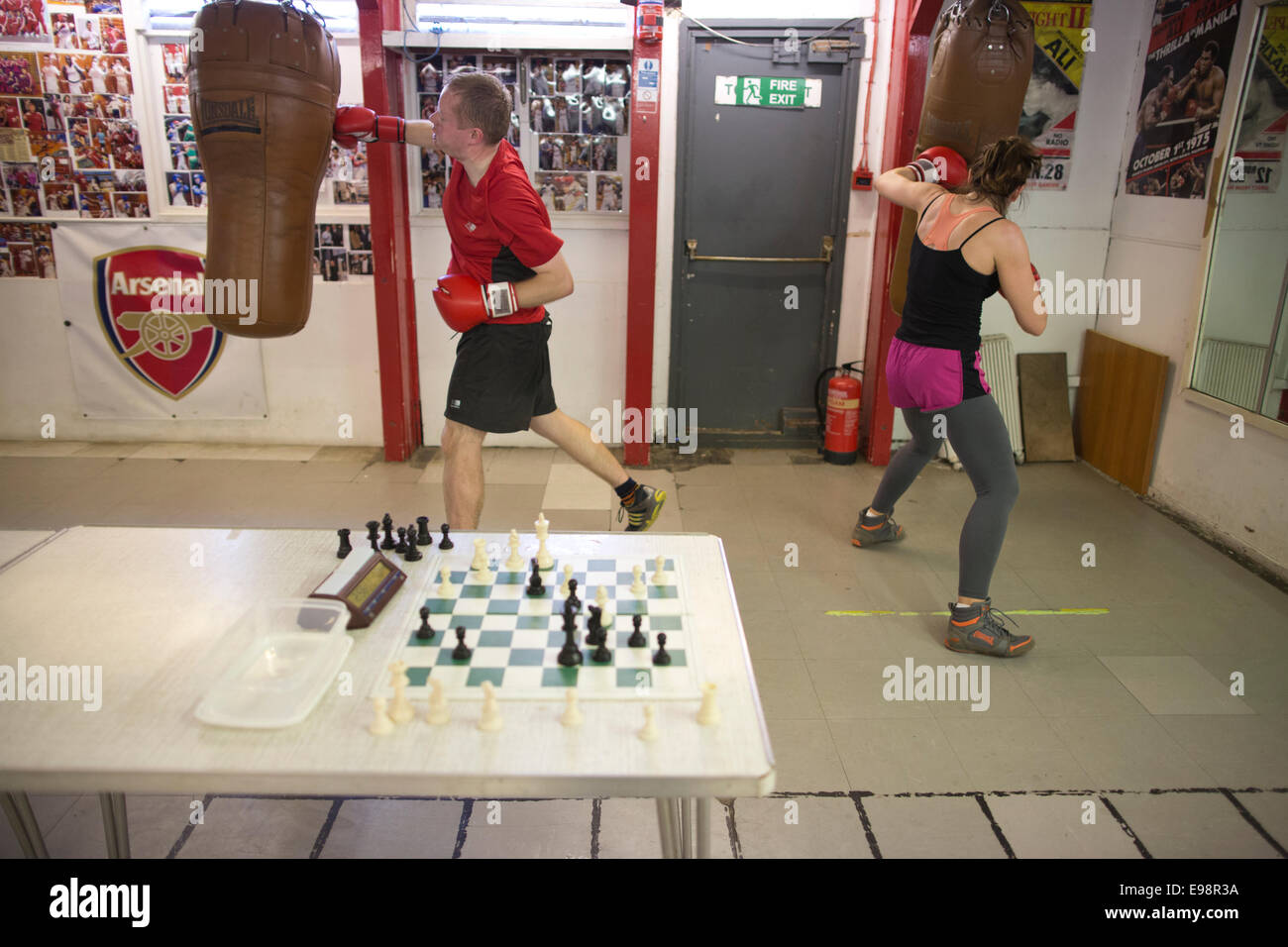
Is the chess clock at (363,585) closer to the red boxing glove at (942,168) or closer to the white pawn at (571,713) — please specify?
the white pawn at (571,713)

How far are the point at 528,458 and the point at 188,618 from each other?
11.3ft

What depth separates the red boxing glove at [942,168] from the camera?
320 cm

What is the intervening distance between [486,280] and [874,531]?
203cm

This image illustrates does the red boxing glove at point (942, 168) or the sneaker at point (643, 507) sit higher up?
the red boxing glove at point (942, 168)

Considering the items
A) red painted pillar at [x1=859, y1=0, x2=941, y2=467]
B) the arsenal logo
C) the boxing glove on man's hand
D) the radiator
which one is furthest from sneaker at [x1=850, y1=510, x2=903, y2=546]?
the arsenal logo

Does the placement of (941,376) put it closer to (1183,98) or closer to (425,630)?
(425,630)

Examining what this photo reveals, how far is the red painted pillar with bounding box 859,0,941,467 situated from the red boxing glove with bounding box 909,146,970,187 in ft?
4.11

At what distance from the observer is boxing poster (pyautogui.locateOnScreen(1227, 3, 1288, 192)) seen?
3.86m

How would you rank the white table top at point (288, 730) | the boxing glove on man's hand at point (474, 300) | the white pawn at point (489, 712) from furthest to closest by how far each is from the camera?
the boxing glove on man's hand at point (474, 300)
the white pawn at point (489, 712)
the white table top at point (288, 730)

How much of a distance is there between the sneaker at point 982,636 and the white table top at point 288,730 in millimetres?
1573

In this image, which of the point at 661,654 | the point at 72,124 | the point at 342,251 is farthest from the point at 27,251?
the point at 661,654

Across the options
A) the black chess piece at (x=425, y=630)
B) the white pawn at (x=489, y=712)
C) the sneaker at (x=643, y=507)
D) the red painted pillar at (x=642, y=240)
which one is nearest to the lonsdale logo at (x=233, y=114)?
the black chess piece at (x=425, y=630)
